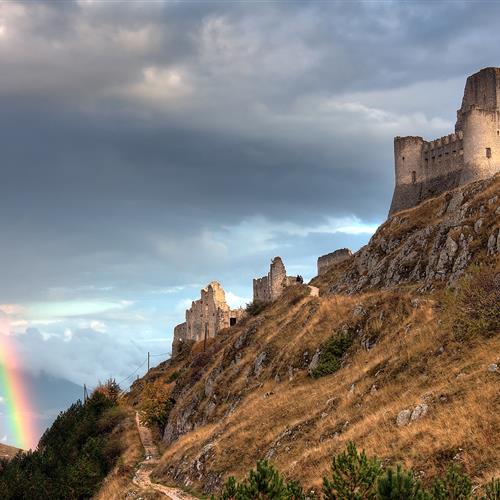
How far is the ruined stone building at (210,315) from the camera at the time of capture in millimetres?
88938

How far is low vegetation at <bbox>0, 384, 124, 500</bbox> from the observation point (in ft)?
169

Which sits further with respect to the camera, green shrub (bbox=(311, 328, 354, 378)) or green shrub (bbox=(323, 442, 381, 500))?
green shrub (bbox=(311, 328, 354, 378))

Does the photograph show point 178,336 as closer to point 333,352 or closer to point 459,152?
point 459,152

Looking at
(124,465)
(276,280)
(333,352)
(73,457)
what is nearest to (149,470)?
(124,465)

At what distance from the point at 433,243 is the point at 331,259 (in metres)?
33.8

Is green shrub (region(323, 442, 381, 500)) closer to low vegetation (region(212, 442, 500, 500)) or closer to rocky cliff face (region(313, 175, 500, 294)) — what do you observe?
low vegetation (region(212, 442, 500, 500))

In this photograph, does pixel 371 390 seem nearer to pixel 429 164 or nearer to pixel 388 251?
pixel 388 251

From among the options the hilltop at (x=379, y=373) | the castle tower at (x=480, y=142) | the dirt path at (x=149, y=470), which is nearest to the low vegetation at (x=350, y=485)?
the hilltop at (x=379, y=373)

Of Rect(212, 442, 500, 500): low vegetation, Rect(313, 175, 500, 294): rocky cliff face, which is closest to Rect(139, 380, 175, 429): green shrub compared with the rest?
Rect(313, 175, 500, 294): rocky cliff face

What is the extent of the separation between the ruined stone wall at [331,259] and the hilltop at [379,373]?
57.1ft

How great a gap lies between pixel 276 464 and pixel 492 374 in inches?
388

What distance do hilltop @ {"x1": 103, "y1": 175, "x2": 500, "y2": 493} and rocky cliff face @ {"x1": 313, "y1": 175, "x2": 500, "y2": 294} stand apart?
0.13 meters

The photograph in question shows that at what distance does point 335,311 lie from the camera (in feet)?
147

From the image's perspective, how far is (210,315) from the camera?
92188 millimetres
